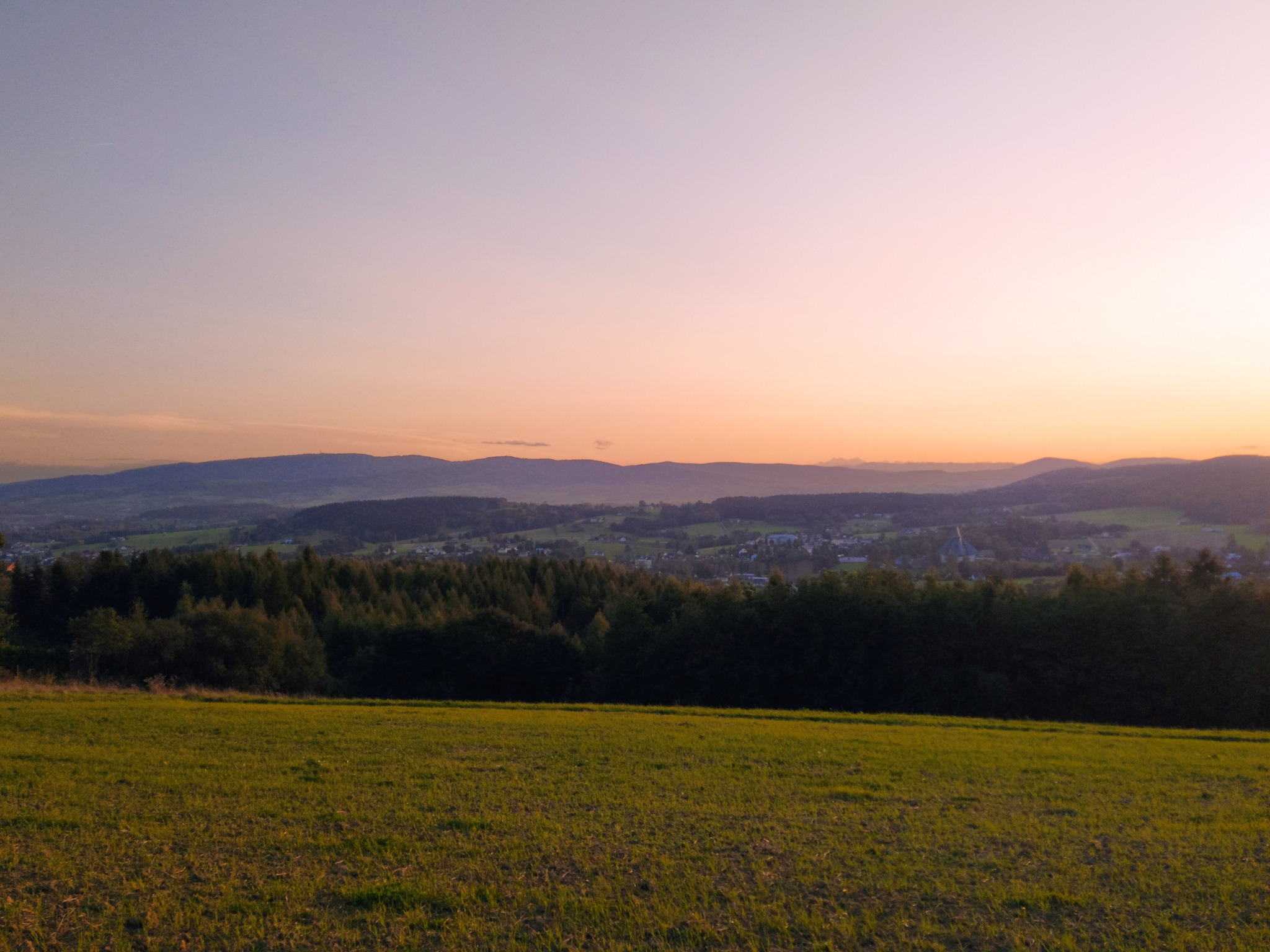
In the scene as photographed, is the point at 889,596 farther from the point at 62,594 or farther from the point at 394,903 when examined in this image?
the point at 62,594

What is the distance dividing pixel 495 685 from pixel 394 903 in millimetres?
36407

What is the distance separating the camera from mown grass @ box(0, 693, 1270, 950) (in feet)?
21.0

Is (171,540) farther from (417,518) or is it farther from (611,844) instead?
(611,844)

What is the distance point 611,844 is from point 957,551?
75.6m

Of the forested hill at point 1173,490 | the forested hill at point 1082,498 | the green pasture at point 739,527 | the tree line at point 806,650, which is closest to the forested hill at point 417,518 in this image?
the green pasture at point 739,527

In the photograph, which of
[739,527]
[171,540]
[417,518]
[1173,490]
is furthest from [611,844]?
[417,518]

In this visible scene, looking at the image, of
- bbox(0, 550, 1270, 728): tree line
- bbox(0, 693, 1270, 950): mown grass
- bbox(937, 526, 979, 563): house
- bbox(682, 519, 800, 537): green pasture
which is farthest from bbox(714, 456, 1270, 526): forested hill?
bbox(0, 693, 1270, 950): mown grass

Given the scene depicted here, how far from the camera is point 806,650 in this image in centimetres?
3488

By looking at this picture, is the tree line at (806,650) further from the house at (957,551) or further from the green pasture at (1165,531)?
the house at (957,551)

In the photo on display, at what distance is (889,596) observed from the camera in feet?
115

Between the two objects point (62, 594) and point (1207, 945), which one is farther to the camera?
point (62, 594)

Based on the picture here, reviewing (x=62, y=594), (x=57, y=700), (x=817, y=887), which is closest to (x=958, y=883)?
(x=817, y=887)

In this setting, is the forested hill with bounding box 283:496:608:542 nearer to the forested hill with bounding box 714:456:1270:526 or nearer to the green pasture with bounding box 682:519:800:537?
the green pasture with bounding box 682:519:800:537

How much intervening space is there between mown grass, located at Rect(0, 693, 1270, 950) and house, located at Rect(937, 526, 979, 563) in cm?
5787
